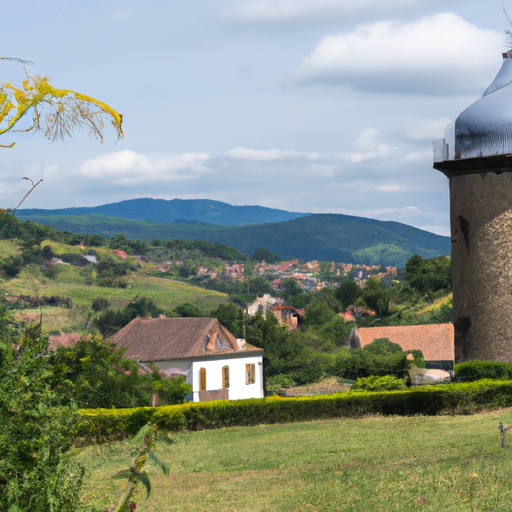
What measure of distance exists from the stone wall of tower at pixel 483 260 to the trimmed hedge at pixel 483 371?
49 cm

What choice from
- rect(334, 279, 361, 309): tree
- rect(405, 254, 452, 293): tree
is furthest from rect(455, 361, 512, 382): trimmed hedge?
rect(334, 279, 361, 309): tree

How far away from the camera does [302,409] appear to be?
87.9 feet

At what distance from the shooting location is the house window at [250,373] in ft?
171

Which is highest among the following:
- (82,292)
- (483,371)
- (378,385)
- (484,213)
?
(484,213)

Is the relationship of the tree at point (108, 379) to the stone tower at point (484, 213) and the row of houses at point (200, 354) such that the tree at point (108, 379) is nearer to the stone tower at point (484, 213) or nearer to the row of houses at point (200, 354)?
the stone tower at point (484, 213)

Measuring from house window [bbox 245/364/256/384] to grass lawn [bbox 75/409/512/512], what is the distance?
27252 millimetres

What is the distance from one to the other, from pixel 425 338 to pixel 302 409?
4780 centimetres

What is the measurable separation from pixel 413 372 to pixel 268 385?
1242cm

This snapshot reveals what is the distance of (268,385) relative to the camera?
68.2 metres

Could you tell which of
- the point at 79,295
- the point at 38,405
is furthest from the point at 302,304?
the point at 38,405

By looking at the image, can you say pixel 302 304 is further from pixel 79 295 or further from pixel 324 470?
pixel 324 470

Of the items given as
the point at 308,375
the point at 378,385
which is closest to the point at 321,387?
the point at 308,375

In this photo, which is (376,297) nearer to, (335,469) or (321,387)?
(321,387)

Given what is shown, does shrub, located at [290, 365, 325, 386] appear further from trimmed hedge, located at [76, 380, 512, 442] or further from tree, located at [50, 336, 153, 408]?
trimmed hedge, located at [76, 380, 512, 442]
